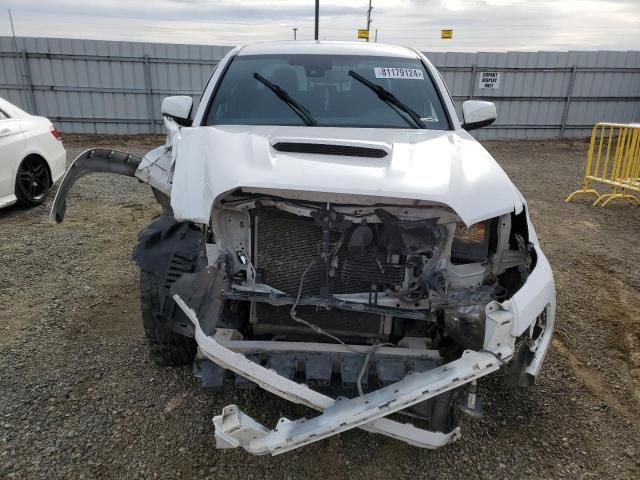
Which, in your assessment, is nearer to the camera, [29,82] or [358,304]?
[358,304]

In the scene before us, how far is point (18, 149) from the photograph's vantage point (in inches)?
236

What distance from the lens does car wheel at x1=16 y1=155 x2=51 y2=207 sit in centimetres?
616

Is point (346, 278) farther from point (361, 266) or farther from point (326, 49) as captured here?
point (326, 49)

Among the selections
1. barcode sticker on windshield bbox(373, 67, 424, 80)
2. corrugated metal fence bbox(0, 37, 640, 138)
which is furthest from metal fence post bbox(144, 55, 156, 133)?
barcode sticker on windshield bbox(373, 67, 424, 80)

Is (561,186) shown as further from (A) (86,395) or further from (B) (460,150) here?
(A) (86,395)

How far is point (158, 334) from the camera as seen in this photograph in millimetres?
2756

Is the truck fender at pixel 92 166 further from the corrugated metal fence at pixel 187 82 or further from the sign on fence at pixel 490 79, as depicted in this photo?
the sign on fence at pixel 490 79

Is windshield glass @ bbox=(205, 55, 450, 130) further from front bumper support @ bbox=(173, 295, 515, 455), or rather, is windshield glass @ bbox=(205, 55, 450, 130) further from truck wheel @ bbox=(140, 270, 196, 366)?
front bumper support @ bbox=(173, 295, 515, 455)

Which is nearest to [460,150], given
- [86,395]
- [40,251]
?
[86,395]

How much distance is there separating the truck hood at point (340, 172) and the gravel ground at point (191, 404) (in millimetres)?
1191

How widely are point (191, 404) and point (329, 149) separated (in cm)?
161

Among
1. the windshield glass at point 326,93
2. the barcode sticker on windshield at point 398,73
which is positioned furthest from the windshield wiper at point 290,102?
the barcode sticker on windshield at point 398,73

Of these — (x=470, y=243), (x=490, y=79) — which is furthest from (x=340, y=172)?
(x=490, y=79)

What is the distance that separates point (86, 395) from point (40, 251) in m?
2.73
